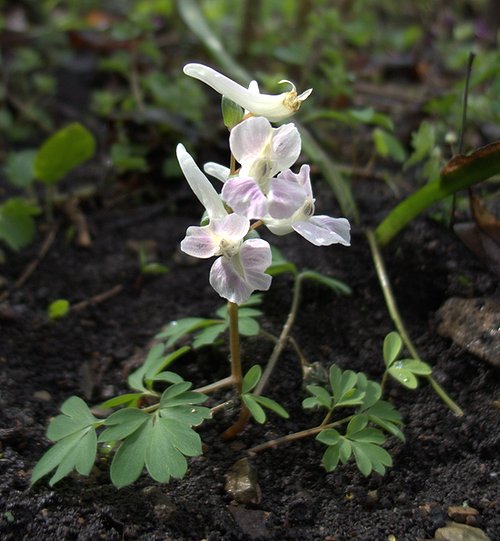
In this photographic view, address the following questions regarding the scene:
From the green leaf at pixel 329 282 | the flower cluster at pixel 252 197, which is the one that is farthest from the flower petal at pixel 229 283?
the green leaf at pixel 329 282

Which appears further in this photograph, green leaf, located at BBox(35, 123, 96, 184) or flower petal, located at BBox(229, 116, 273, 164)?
green leaf, located at BBox(35, 123, 96, 184)

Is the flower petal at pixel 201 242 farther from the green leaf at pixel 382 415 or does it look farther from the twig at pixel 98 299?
the twig at pixel 98 299

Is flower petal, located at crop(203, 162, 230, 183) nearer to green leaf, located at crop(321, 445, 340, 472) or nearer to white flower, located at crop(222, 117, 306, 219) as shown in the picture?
white flower, located at crop(222, 117, 306, 219)

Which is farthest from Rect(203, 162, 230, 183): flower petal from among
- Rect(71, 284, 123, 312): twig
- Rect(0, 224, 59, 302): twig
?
Rect(0, 224, 59, 302): twig

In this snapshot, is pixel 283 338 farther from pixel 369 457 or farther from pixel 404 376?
pixel 369 457

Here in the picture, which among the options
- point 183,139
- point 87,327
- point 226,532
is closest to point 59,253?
point 87,327

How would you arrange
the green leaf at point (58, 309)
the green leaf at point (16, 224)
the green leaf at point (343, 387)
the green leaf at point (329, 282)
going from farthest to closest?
1. the green leaf at point (16, 224)
2. the green leaf at point (58, 309)
3. the green leaf at point (329, 282)
4. the green leaf at point (343, 387)

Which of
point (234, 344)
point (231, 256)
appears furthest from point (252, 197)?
point (234, 344)

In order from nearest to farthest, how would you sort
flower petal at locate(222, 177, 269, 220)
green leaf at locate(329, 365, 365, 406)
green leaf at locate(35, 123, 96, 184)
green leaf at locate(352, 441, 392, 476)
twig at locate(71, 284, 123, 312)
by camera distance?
flower petal at locate(222, 177, 269, 220), green leaf at locate(352, 441, 392, 476), green leaf at locate(329, 365, 365, 406), twig at locate(71, 284, 123, 312), green leaf at locate(35, 123, 96, 184)
